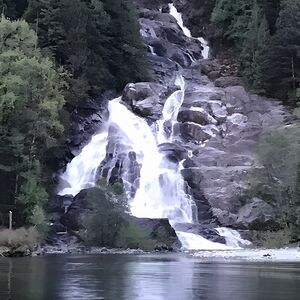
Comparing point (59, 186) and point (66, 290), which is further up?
point (59, 186)

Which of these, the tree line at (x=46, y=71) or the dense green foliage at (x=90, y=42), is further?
the dense green foliage at (x=90, y=42)

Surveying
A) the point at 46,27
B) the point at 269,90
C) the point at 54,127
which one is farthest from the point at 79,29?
the point at 269,90

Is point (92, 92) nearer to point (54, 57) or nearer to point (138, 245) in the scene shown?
point (54, 57)

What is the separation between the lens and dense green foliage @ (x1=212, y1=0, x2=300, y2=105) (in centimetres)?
7406

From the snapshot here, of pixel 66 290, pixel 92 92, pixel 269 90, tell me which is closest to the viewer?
pixel 66 290

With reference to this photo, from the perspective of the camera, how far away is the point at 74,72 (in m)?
67.6

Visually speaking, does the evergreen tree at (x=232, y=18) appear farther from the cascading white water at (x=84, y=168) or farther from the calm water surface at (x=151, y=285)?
the calm water surface at (x=151, y=285)

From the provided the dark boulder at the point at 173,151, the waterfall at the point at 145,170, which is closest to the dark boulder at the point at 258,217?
the waterfall at the point at 145,170

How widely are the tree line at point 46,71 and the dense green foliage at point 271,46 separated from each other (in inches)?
565

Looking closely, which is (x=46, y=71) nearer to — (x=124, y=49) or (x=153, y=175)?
(x=153, y=175)

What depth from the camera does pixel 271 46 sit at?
7512 centimetres

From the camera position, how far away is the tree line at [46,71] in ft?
154

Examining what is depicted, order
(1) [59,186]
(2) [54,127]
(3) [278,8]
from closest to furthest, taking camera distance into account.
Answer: (2) [54,127] < (1) [59,186] < (3) [278,8]

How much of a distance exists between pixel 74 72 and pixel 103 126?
747 cm
